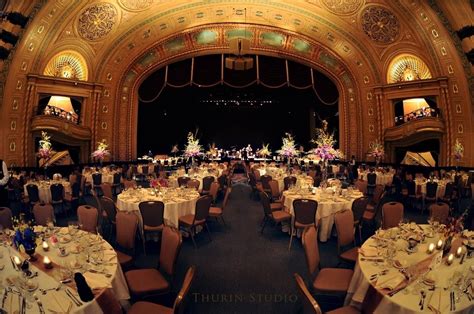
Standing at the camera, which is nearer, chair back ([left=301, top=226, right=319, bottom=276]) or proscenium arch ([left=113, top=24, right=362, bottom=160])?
chair back ([left=301, top=226, right=319, bottom=276])

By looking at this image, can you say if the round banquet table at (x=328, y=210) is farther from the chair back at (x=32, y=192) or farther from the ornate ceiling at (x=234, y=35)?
the ornate ceiling at (x=234, y=35)

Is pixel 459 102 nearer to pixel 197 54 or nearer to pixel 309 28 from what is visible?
pixel 309 28

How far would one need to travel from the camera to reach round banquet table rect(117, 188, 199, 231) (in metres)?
6.21

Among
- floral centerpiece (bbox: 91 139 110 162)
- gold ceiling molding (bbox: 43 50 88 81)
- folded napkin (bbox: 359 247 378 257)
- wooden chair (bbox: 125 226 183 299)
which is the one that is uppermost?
gold ceiling molding (bbox: 43 50 88 81)

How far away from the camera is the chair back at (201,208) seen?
593 centimetres

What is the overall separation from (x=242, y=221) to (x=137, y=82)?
1145cm

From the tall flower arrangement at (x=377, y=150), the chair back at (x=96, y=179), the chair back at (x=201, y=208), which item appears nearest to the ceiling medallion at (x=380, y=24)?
the tall flower arrangement at (x=377, y=150)

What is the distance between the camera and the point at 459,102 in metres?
13.5

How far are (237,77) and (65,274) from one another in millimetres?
14727

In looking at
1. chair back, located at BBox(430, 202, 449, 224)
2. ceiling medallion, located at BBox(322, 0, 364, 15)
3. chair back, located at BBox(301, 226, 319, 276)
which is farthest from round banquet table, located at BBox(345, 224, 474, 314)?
ceiling medallion, located at BBox(322, 0, 364, 15)

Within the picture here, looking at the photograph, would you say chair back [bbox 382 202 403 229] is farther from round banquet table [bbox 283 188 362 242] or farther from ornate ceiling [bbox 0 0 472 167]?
ornate ceiling [bbox 0 0 472 167]

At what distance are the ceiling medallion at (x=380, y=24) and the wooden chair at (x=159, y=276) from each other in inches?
527

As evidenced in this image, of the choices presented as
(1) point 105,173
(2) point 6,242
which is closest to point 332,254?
(2) point 6,242

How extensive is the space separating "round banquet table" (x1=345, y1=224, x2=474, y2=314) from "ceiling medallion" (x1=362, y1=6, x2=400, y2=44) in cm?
1234
